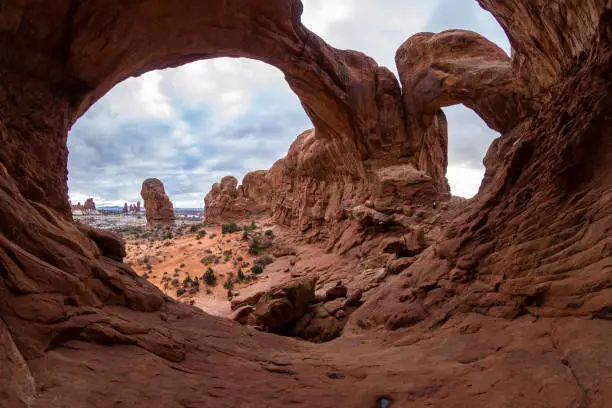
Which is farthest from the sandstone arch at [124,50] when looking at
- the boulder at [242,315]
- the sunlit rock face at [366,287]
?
the boulder at [242,315]

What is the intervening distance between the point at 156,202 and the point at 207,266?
94.8 feet

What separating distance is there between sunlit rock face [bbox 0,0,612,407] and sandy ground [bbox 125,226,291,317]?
30.4 feet

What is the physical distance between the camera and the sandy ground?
17.2 metres

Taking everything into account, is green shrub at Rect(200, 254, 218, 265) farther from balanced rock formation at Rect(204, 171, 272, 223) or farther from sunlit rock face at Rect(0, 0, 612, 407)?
A: balanced rock formation at Rect(204, 171, 272, 223)

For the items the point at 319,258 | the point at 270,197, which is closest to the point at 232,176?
the point at 270,197

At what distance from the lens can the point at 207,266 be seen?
74.6ft

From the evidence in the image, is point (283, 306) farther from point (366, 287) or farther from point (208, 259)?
point (208, 259)

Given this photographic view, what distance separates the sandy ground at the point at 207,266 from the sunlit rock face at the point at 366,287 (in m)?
9.27

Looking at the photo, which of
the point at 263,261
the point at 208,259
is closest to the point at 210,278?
the point at 263,261

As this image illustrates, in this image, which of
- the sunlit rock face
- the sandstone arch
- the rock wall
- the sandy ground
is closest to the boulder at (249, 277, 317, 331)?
the sunlit rock face

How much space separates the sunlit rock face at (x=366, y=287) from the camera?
315 centimetres

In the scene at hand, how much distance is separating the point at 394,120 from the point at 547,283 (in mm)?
13250

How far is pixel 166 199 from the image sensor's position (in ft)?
158

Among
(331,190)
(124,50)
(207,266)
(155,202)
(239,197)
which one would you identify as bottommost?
(207,266)
